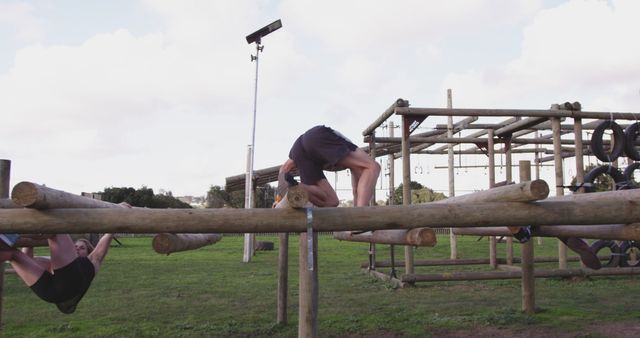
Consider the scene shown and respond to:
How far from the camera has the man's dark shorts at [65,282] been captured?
15.2 ft

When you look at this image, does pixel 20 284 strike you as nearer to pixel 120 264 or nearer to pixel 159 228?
pixel 120 264

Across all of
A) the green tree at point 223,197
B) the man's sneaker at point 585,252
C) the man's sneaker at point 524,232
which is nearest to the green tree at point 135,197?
the green tree at point 223,197

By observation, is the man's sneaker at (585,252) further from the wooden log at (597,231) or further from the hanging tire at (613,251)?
the hanging tire at (613,251)

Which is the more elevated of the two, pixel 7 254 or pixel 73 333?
pixel 7 254

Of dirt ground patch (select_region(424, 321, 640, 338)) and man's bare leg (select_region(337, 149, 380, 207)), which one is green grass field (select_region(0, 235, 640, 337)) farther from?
man's bare leg (select_region(337, 149, 380, 207))

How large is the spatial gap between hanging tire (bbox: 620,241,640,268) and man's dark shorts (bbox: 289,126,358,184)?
23.5 ft

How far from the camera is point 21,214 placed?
337cm

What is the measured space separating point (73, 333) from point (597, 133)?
22.4ft

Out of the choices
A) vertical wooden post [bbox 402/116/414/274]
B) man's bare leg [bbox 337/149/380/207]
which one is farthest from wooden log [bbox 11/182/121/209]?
vertical wooden post [bbox 402/116/414/274]

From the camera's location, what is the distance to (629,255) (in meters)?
11.1

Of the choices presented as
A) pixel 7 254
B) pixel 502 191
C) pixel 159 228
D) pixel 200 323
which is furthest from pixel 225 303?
pixel 502 191

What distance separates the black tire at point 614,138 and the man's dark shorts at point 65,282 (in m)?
6.14

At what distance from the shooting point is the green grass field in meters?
6.19

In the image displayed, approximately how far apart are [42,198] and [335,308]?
5053 mm
